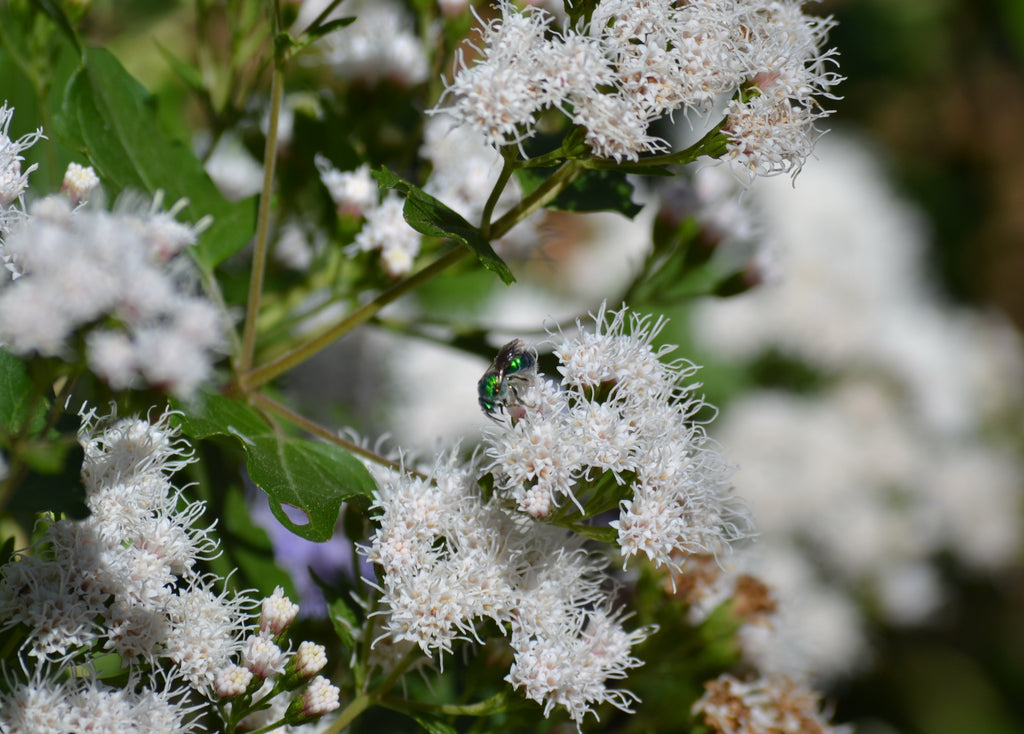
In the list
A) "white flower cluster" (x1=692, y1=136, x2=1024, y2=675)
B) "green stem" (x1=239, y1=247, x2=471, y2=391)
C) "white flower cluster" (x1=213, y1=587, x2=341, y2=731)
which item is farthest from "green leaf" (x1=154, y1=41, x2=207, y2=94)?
"white flower cluster" (x1=692, y1=136, x2=1024, y2=675)

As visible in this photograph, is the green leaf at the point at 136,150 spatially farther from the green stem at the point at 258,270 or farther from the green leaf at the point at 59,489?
the green leaf at the point at 59,489

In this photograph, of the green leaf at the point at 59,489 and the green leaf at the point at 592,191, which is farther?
the green leaf at the point at 592,191

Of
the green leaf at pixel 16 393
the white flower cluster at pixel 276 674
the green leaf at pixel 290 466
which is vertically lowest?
the white flower cluster at pixel 276 674

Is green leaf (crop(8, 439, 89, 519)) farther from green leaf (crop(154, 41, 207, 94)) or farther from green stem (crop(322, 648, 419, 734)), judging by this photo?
green leaf (crop(154, 41, 207, 94))

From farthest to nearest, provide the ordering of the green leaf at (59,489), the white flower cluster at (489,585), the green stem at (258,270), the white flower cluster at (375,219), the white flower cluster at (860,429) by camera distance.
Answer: the white flower cluster at (860,429)
the white flower cluster at (375,219)
the green stem at (258,270)
the white flower cluster at (489,585)
the green leaf at (59,489)

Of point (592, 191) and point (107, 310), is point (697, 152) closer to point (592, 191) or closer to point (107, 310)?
point (592, 191)

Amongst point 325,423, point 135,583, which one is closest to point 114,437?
point 135,583

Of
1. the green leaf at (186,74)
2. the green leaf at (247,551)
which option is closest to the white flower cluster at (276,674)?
the green leaf at (247,551)
